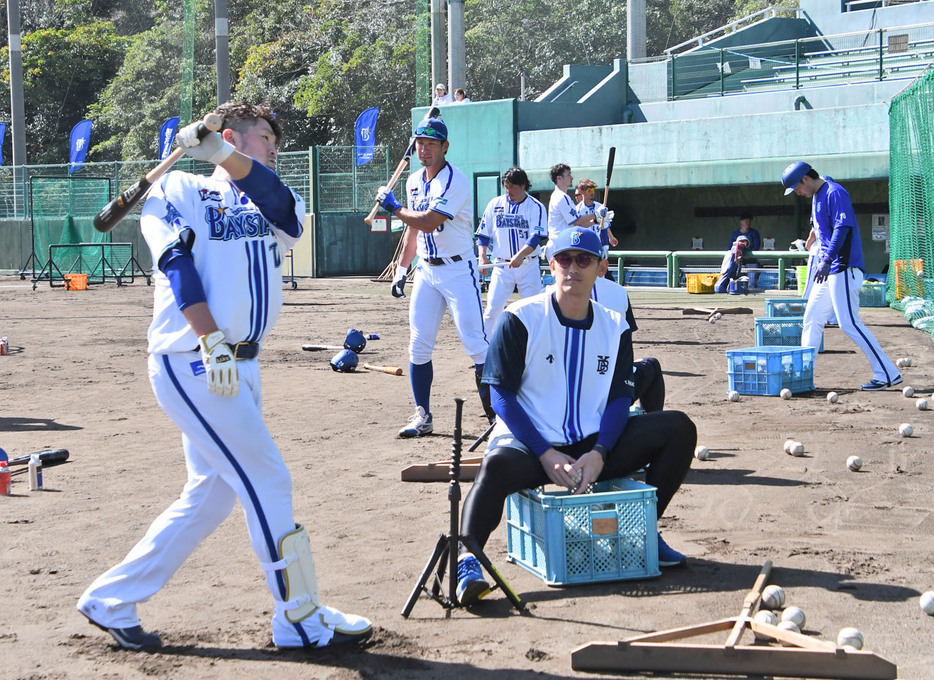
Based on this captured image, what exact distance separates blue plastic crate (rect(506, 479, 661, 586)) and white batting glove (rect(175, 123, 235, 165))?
203cm

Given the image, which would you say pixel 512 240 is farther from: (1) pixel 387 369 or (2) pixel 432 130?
(2) pixel 432 130

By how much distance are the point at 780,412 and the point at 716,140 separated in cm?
1862

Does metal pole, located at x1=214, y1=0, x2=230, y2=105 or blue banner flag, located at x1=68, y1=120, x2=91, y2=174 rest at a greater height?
metal pole, located at x1=214, y1=0, x2=230, y2=105

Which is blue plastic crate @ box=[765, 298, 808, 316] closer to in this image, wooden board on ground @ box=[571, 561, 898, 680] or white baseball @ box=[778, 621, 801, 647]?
white baseball @ box=[778, 621, 801, 647]

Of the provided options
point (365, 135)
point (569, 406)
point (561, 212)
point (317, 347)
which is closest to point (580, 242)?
point (569, 406)

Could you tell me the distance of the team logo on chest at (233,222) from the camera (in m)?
4.26

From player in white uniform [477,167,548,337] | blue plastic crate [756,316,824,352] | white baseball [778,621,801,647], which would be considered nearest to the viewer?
white baseball [778,621,801,647]

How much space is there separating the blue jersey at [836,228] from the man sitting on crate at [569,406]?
5913 mm

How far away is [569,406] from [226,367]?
192cm

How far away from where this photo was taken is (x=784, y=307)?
14.8 metres

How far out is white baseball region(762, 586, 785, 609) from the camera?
475 centimetres

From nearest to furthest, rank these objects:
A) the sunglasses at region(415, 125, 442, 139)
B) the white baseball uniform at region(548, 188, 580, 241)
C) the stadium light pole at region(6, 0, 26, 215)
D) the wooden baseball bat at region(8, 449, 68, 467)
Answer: the wooden baseball bat at region(8, 449, 68, 467) → the sunglasses at region(415, 125, 442, 139) → the white baseball uniform at region(548, 188, 580, 241) → the stadium light pole at region(6, 0, 26, 215)

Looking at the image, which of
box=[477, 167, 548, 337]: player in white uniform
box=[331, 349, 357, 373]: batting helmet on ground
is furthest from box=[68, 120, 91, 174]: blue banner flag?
box=[477, 167, 548, 337]: player in white uniform

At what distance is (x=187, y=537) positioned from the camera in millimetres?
4430
